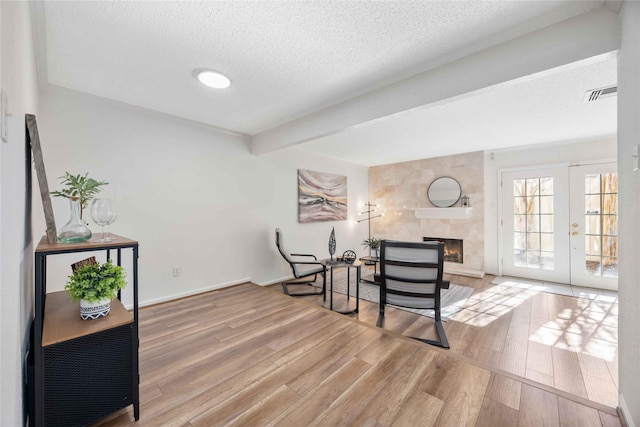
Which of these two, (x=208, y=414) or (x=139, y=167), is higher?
(x=139, y=167)

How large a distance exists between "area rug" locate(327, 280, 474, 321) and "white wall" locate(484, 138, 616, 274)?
1.35 metres

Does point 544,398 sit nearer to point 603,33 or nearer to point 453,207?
point 603,33

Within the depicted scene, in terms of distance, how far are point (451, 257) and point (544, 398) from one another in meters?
4.04

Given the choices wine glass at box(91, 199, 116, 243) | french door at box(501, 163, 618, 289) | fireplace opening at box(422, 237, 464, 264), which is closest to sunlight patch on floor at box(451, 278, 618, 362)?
french door at box(501, 163, 618, 289)

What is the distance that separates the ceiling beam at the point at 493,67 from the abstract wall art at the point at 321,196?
6.60 feet

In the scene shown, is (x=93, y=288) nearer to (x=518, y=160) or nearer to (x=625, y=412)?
(x=625, y=412)

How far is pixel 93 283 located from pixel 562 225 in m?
6.10

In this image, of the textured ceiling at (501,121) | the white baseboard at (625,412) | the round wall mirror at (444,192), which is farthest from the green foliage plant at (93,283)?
the round wall mirror at (444,192)

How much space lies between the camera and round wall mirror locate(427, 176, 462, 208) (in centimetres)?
512

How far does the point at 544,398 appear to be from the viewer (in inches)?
58.7

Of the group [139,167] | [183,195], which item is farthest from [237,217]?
[139,167]

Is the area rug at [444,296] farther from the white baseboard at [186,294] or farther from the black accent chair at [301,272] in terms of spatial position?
the white baseboard at [186,294]

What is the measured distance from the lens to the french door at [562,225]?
3.94 m

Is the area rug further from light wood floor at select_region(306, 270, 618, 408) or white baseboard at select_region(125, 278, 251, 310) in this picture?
white baseboard at select_region(125, 278, 251, 310)
